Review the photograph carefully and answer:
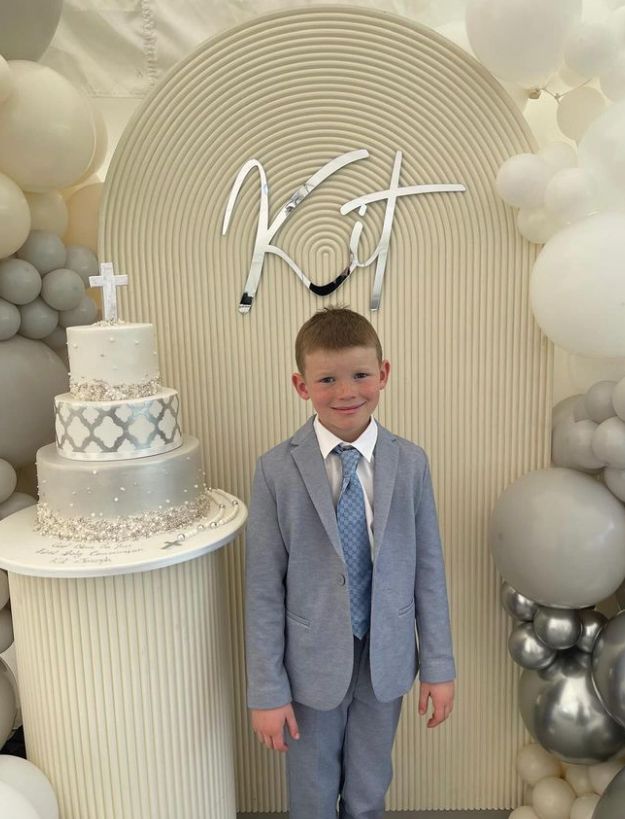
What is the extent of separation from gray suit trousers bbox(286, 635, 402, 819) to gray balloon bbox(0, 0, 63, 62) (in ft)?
5.90

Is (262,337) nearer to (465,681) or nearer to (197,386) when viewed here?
(197,386)

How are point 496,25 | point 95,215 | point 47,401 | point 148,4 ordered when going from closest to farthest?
point 496,25 → point 47,401 → point 95,215 → point 148,4

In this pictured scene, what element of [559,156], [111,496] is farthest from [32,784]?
[559,156]

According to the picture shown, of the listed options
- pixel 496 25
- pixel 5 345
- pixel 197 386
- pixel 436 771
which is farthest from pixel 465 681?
pixel 496 25

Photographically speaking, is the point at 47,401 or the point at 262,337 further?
the point at 262,337

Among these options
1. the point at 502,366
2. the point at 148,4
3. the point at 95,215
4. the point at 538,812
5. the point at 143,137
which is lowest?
the point at 538,812

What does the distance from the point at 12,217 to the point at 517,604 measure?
1769 millimetres

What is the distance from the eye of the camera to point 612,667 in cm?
191

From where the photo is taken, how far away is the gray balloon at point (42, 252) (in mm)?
1970

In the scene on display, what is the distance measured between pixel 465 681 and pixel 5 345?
1.76 m

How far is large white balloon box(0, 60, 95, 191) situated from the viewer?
6.03 ft

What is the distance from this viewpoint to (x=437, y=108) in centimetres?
212

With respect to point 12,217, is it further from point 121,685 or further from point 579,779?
point 579,779

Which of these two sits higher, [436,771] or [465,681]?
[465,681]
